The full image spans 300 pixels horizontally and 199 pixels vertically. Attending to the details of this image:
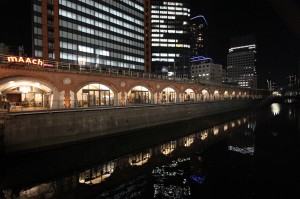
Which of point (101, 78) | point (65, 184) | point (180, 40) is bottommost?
point (65, 184)

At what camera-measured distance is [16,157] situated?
66.0 feet

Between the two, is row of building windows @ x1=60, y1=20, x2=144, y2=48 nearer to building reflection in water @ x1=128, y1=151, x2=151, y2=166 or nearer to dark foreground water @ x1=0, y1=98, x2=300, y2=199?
dark foreground water @ x1=0, y1=98, x2=300, y2=199

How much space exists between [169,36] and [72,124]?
5336 inches

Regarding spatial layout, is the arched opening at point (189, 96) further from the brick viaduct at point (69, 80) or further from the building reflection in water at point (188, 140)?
the building reflection in water at point (188, 140)

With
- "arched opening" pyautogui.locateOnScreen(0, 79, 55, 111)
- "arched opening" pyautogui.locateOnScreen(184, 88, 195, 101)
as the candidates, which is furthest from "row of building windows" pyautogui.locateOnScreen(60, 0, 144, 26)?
"arched opening" pyautogui.locateOnScreen(184, 88, 195, 101)

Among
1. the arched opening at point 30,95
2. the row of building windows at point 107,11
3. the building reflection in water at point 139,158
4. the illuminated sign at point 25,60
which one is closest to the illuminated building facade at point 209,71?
the row of building windows at point 107,11

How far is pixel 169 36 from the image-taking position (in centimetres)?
15000

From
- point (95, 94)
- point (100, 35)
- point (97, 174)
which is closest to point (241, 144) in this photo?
point (97, 174)

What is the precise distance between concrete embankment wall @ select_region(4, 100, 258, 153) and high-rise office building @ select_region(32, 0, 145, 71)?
120 feet

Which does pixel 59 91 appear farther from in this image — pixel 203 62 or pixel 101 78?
pixel 203 62

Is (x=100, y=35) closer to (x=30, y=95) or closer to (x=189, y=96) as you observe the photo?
(x=189, y=96)

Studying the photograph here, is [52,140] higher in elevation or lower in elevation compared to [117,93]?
lower

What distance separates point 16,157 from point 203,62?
192m

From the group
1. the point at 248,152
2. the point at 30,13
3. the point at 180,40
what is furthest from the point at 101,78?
the point at 180,40
